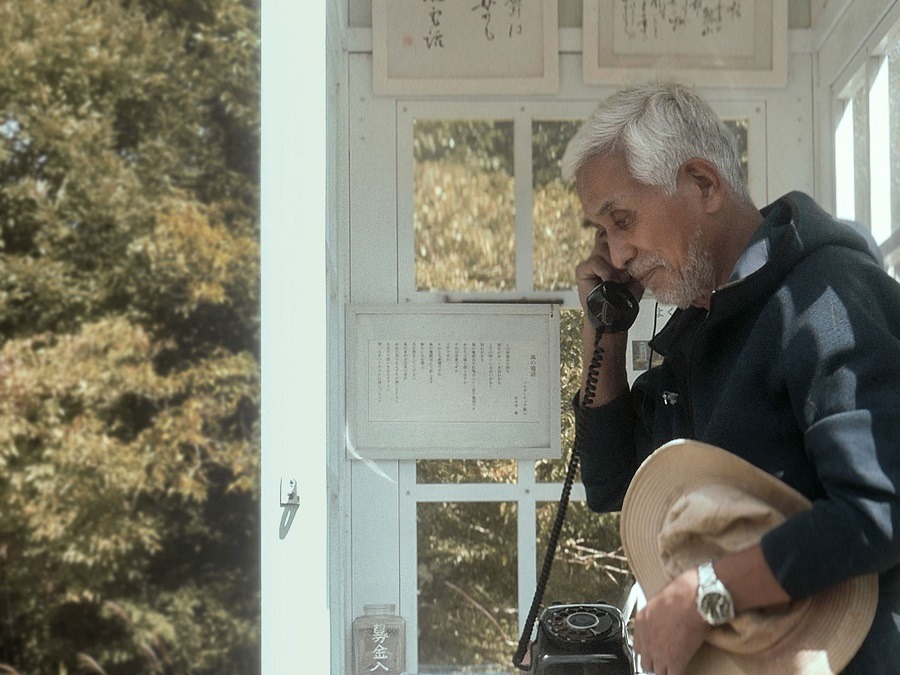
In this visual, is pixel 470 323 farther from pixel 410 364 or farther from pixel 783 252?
pixel 783 252

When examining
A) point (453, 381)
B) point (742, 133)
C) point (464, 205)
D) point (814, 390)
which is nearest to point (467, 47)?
point (464, 205)

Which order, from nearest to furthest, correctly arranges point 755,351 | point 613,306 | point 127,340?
1. point 755,351
2. point 613,306
3. point 127,340

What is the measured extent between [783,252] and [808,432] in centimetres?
32

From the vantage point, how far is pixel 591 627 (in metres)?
2.45

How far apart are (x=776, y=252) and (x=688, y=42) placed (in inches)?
55.9

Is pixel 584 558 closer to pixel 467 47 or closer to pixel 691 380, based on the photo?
pixel 691 380

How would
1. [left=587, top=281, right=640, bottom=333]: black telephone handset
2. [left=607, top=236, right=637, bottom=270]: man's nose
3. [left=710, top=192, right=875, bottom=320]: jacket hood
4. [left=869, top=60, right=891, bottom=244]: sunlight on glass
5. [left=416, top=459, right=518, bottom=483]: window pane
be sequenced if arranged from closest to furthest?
[left=710, top=192, right=875, bottom=320]: jacket hood → [left=607, top=236, right=637, bottom=270]: man's nose → [left=587, top=281, right=640, bottom=333]: black telephone handset → [left=869, top=60, right=891, bottom=244]: sunlight on glass → [left=416, top=459, right=518, bottom=483]: window pane

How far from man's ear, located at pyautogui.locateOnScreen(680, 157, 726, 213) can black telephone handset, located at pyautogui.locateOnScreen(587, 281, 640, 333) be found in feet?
1.63

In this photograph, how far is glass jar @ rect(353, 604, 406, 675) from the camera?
301 centimetres

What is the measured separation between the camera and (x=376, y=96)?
311cm

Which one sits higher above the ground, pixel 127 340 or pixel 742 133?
pixel 742 133

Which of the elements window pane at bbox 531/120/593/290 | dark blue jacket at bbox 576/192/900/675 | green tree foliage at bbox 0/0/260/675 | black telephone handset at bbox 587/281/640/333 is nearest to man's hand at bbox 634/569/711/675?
dark blue jacket at bbox 576/192/900/675

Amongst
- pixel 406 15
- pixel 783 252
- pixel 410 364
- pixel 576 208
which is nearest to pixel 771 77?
pixel 576 208

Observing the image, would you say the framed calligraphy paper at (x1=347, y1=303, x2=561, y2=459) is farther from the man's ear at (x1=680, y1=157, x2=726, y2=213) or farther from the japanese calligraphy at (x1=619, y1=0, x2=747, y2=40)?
the man's ear at (x1=680, y1=157, x2=726, y2=213)
